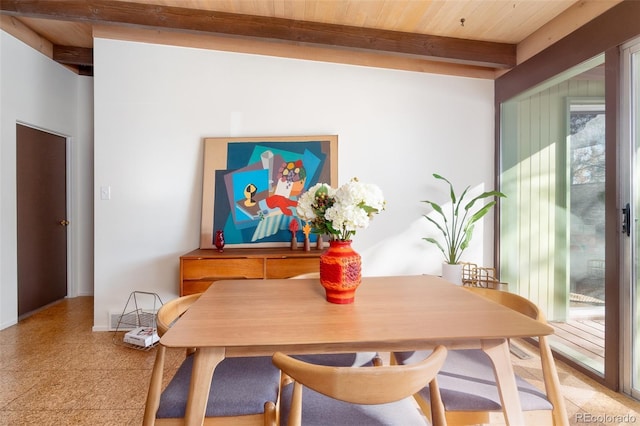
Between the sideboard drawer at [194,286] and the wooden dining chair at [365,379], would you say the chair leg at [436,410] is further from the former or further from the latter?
the sideboard drawer at [194,286]

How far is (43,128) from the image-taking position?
376cm

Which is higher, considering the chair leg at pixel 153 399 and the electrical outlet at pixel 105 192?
the electrical outlet at pixel 105 192

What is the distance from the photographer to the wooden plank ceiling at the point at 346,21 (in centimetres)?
273

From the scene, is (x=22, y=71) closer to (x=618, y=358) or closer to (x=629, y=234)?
(x=629, y=234)

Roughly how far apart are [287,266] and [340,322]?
1711mm

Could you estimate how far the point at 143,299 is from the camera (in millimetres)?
3334

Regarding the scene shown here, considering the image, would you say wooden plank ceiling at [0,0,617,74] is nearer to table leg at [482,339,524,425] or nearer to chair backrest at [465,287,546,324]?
chair backrest at [465,287,546,324]

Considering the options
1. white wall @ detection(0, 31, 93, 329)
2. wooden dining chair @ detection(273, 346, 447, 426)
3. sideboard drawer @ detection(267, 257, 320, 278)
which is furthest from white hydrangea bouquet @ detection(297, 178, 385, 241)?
white wall @ detection(0, 31, 93, 329)

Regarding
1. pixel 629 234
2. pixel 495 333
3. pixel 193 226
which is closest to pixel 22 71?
pixel 193 226

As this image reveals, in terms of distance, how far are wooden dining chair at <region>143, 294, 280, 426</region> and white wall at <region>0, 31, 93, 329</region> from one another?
10.4 feet

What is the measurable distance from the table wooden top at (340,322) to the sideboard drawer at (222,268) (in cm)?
120

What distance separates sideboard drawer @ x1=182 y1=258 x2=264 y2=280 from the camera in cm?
283

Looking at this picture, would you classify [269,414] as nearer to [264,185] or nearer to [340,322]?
[340,322]

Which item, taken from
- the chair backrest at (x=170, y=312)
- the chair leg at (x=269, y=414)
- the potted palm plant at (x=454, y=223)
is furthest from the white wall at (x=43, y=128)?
the potted palm plant at (x=454, y=223)
